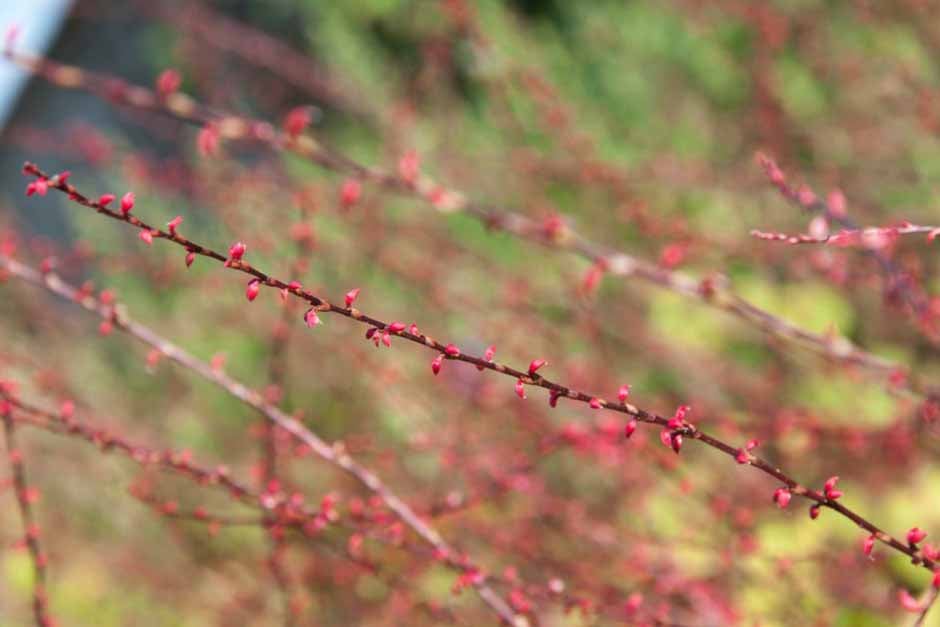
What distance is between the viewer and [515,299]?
13.9 feet

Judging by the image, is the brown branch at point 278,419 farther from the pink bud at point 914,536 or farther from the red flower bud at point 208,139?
the pink bud at point 914,536

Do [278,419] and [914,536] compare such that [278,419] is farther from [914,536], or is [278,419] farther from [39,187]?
[914,536]

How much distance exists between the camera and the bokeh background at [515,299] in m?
3.54

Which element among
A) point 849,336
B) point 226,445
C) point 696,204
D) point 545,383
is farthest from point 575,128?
point 545,383

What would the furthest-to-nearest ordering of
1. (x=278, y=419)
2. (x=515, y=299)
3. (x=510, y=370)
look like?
(x=515, y=299), (x=278, y=419), (x=510, y=370)

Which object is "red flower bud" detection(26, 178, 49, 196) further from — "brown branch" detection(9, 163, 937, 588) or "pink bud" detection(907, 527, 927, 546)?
"pink bud" detection(907, 527, 927, 546)

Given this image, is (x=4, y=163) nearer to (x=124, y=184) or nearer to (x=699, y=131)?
(x=124, y=184)

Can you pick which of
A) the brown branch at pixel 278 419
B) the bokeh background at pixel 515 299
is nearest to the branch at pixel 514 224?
the brown branch at pixel 278 419

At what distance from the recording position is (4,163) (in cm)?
952

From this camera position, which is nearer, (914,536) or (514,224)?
(914,536)

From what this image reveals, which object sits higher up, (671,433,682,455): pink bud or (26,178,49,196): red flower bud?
(671,433,682,455): pink bud

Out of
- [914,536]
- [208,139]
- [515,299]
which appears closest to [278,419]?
[208,139]

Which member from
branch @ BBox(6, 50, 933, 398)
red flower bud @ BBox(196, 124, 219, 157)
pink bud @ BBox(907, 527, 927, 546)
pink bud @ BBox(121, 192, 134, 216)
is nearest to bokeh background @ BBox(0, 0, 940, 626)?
branch @ BBox(6, 50, 933, 398)

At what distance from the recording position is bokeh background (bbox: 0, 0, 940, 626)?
354cm
